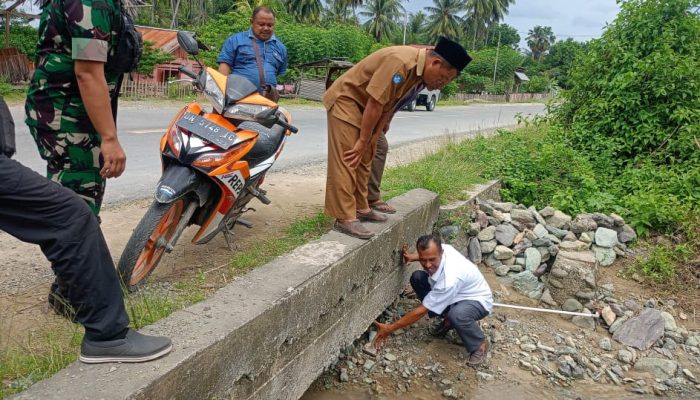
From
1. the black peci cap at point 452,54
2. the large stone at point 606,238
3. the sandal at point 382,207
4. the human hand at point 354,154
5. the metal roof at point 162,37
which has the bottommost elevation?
the large stone at point 606,238

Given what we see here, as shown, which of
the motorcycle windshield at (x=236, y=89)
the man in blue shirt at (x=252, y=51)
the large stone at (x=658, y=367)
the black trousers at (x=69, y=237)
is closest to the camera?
the black trousers at (x=69, y=237)

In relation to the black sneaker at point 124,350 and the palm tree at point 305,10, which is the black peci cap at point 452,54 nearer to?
the black sneaker at point 124,350

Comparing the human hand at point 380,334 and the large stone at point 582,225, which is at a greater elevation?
the large stone at point 582,225

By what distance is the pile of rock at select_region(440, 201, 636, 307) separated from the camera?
4945 millimetres

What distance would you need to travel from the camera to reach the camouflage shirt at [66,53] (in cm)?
218

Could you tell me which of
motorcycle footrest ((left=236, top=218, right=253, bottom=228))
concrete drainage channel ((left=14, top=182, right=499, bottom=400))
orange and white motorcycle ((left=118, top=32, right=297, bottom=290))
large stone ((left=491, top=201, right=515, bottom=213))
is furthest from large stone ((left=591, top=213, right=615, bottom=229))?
orange and white motorcycle ((left=118, top=32, right=297, bottom=290))

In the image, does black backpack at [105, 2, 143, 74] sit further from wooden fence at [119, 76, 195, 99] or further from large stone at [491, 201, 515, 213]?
wooden fence at [119, 76, 195, 99]

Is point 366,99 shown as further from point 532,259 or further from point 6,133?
point 532,259

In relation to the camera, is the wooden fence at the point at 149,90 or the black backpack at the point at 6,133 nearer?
the black backpack at the point at 6,133

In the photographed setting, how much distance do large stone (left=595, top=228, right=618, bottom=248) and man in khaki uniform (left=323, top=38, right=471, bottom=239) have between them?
9.19 feet

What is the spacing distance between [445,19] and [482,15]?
521 centimetres

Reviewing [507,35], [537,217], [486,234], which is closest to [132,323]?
[486,234]

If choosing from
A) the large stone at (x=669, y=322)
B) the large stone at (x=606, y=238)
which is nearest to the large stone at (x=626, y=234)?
the large stone at (x=606, y=238)

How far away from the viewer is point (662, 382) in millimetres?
4070
